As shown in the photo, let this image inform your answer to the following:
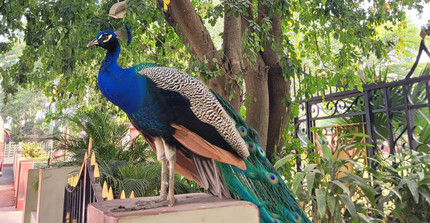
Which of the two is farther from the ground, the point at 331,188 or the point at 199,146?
the point at 199,146

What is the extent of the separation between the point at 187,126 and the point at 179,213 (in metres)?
0.42

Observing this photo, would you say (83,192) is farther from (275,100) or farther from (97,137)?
(97,137)

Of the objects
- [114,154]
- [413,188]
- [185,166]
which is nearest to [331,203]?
[413,188]

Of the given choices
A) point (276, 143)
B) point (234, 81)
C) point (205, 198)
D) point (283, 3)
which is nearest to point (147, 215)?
point (205, 198)

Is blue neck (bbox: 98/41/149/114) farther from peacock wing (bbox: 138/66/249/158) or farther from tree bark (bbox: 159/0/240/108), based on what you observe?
tree bark (bbox: 159/0/240/108)

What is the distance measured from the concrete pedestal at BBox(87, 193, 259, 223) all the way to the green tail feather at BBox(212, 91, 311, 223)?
6.9 inches

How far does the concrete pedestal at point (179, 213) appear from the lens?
4.58ft

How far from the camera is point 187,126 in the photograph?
5.52 feet

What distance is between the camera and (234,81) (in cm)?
302

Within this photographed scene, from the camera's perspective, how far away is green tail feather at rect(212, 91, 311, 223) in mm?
1807

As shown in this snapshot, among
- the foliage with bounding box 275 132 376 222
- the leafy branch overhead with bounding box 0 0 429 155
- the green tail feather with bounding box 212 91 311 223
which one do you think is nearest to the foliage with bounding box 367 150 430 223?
the foliage with bounding box 275 132 376 222

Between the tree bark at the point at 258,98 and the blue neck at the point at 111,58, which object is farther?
the tree bark at the point at 258,98

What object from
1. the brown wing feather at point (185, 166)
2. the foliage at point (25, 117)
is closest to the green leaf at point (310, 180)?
the brown wing feather at point (185, 166)

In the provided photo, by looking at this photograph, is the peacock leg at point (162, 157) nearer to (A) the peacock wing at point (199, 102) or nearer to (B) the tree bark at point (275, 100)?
(A) the peacock wing at point (199, 102)
